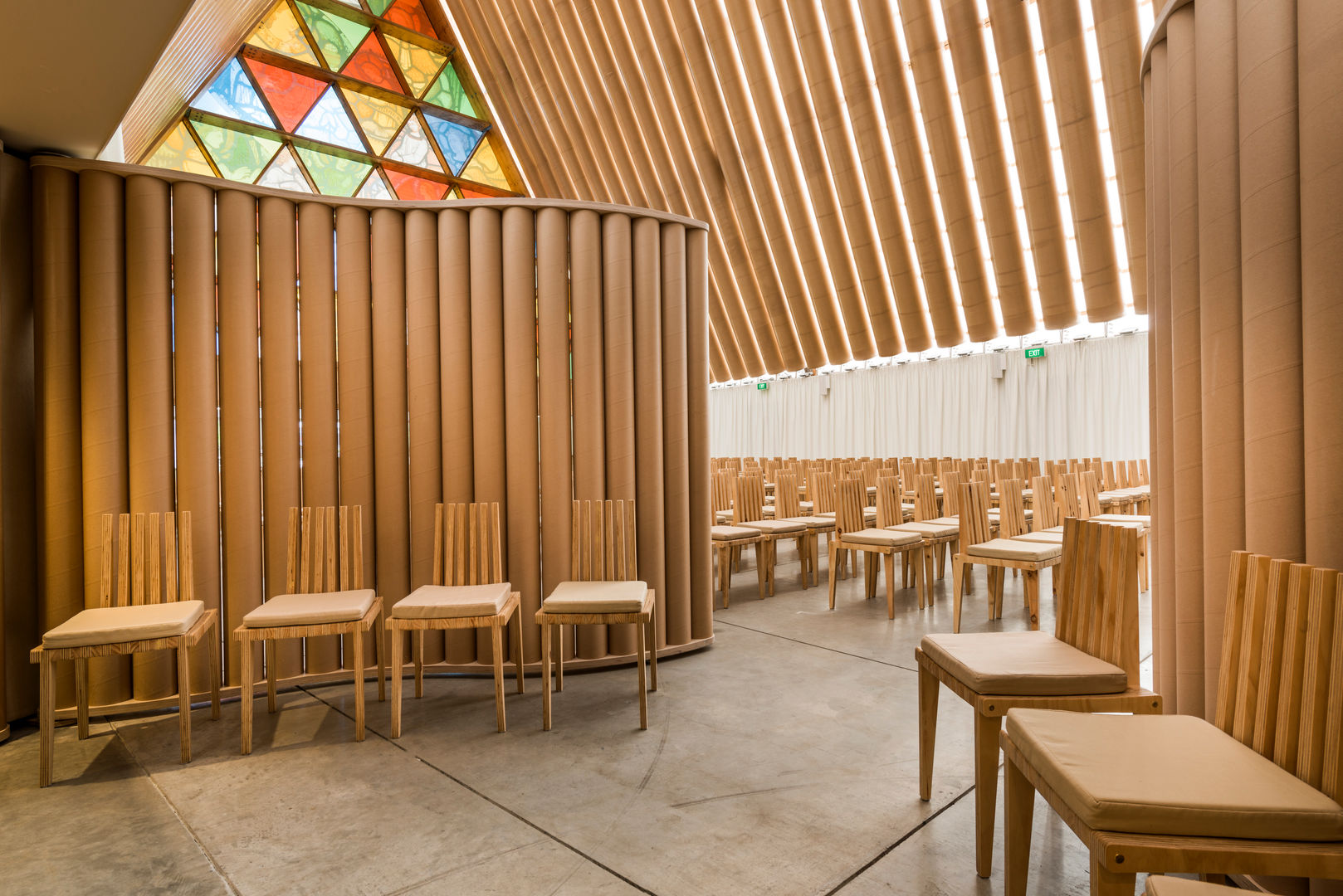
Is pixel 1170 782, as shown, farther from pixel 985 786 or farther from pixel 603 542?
pixel 603 542

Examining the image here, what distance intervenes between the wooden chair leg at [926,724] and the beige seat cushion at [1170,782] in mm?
637

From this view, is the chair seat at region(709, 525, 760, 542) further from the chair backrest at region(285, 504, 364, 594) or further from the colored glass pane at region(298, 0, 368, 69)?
the colored glass pane at region(298, 0, 368, 69)

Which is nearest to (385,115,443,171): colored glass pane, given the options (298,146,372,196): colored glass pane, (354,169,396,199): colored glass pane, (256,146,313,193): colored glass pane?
(354,169,396,199): colored glass pane

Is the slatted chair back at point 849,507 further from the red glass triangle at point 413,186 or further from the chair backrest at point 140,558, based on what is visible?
the red glass triangle at point 413,186

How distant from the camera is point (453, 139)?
47.6 ft

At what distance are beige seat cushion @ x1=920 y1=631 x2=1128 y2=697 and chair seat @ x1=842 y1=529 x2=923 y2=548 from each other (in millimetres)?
2946

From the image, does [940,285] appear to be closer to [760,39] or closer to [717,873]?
[760,39]

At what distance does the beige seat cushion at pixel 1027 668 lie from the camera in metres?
2.00

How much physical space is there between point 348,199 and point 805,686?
351 centimetres

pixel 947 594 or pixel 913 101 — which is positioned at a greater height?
pixel 913 101

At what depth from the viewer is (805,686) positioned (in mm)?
3635

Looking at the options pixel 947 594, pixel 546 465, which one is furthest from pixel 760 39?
pixel 546 465

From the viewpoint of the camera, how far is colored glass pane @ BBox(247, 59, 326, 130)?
11.7 m

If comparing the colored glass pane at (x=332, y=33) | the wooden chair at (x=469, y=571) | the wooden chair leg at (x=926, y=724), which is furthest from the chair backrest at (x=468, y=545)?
the colored glass pane at (x=332, y=33)
